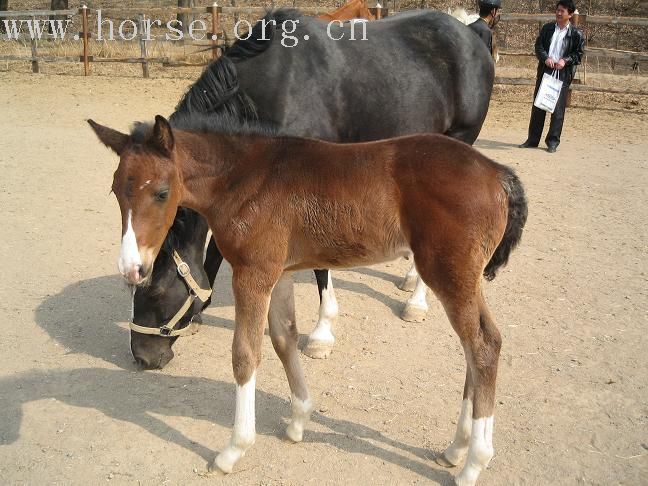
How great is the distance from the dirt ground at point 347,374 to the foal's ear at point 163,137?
1.51 meters

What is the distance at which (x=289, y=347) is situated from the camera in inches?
131

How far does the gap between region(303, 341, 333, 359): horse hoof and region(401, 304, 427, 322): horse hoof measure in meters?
0.76

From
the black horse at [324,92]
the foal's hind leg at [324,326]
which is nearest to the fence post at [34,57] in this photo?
the black horse at [324,92]

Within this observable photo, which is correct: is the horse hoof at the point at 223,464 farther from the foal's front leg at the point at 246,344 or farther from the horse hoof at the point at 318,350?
the horse hoof at the point at 318,350

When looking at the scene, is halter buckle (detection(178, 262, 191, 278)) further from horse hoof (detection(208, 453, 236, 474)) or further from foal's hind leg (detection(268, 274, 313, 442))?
horse hoof (detection(208, 453, 236, 474))

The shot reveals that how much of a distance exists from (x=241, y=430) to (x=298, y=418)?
0.38 m

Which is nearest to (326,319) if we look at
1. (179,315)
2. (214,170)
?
(179,315)

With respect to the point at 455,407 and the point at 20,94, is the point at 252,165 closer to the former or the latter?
the point at 455,407

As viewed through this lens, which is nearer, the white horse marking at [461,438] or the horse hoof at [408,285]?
the white horse marking at [461,438]

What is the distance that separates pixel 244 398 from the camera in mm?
2961

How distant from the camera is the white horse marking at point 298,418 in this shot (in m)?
3.26

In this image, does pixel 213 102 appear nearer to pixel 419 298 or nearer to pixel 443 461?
pixel 419 298

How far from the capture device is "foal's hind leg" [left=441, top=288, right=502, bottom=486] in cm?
272

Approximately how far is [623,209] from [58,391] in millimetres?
5673
